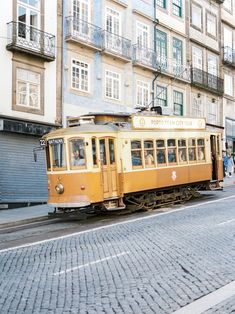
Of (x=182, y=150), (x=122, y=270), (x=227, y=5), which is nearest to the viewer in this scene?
(x=122, y=270)

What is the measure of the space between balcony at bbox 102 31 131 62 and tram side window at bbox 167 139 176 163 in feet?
29.0

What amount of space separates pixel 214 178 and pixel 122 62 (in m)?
9.47

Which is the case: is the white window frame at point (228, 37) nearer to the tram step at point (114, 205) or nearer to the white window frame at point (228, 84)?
the white window frame at point (228, 84)

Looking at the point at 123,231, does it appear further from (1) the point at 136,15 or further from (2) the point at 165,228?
(1) the point at 136,15

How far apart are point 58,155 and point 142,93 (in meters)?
14.2

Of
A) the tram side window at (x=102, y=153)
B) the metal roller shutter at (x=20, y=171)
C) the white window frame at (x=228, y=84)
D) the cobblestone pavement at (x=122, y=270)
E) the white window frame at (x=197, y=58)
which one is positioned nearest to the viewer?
the cobblestone pavement at (x=122, y=270)

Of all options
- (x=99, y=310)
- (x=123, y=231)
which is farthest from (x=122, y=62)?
(x=99, y=310)

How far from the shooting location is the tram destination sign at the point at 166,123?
1669 centimetres

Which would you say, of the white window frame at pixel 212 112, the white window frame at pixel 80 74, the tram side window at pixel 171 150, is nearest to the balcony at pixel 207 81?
the white window frame at pixel 212 112

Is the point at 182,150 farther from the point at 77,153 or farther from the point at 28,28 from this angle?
the point at 28,28

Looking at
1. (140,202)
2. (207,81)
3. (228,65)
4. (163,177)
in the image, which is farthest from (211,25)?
(140,202)

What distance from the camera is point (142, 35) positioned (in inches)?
1129

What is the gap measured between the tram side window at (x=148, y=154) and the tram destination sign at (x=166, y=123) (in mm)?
614

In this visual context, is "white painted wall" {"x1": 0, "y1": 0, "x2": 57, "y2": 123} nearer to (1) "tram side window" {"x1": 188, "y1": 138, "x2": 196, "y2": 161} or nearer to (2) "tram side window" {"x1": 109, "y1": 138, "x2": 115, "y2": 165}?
(2) "tram side window" {"x1": 109, "y1": 138, "x2": 115, "y2": 165}
